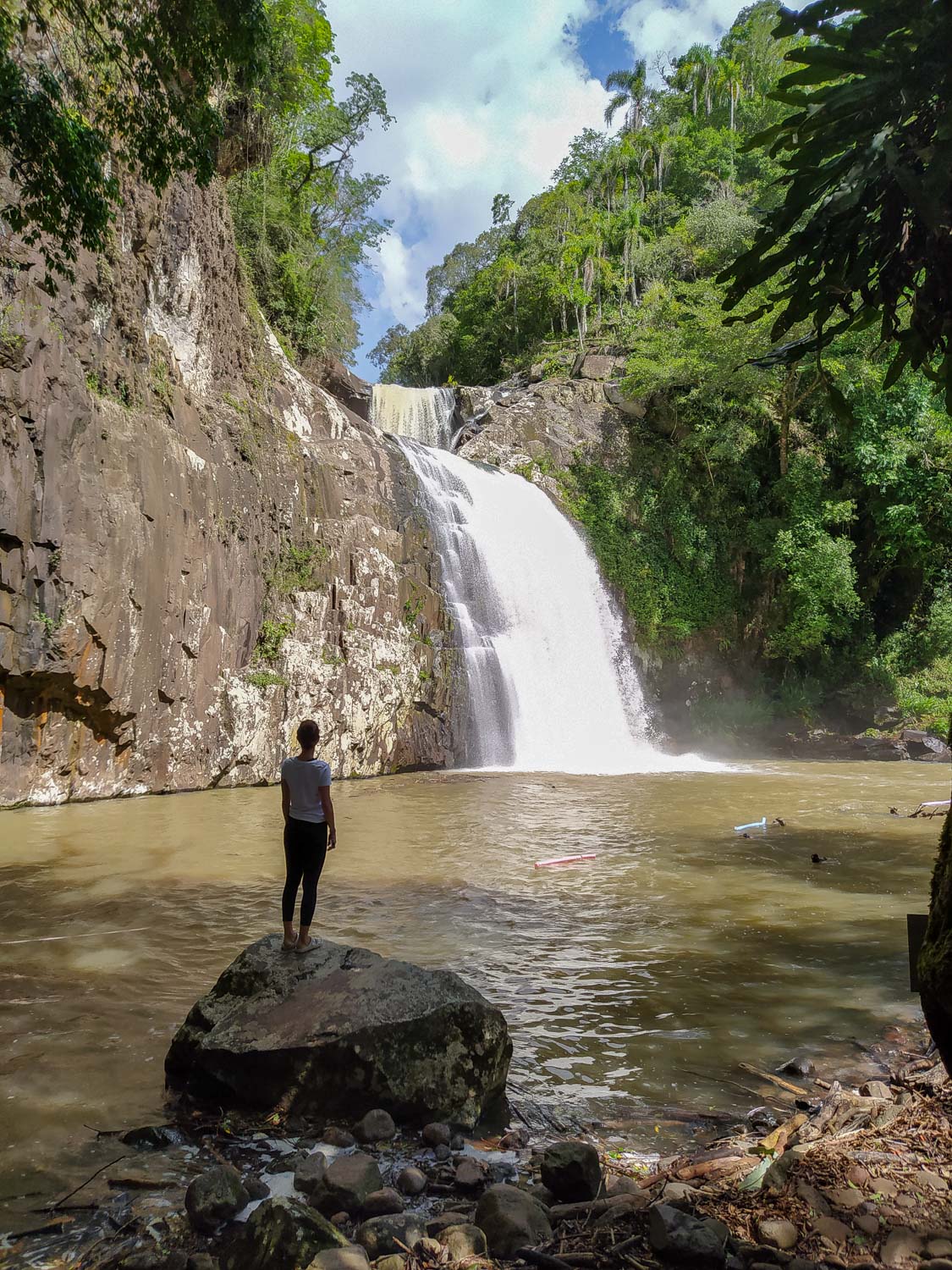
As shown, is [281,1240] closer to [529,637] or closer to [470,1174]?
[470,1174]

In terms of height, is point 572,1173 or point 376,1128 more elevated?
point 572,1173

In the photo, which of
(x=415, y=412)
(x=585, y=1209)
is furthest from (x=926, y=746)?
(x=585, y=1209)

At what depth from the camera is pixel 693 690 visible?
83.7 ft

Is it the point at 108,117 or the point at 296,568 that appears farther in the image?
the point at 296,568

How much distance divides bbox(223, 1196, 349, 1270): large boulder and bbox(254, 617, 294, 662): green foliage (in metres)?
14.0

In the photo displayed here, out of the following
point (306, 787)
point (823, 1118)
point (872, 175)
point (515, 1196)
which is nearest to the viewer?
point (515, 1196)

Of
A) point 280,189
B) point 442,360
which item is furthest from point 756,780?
point 442,360

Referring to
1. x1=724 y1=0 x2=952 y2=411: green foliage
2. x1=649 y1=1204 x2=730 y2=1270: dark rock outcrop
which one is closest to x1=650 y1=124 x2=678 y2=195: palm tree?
x1=724 y1=0 x2=952 y2=411: green foliage

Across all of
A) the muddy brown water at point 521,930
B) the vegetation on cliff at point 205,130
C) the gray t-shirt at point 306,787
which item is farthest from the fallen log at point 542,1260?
the vegetation on cliff at point 205,130

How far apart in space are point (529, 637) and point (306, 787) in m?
16.6

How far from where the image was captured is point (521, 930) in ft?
21.4

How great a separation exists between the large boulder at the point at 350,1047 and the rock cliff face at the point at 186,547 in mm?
9294

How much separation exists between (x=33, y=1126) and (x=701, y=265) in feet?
130

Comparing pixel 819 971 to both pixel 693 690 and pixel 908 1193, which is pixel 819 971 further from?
pixel 693 690
